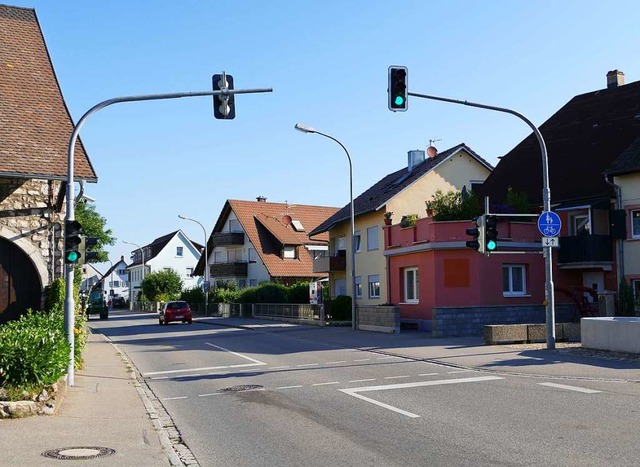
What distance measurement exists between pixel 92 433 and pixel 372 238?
32.9m

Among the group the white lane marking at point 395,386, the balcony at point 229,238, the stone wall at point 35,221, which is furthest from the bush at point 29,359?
the balcony at point 229,238

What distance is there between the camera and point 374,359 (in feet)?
63.3

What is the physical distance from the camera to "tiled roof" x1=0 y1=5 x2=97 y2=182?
14859 millimetres

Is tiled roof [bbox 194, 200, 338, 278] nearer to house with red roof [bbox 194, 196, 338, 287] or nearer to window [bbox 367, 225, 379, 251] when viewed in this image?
house with red roof [bbox 194, 196, 338, 287]

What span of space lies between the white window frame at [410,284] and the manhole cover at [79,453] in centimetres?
2471

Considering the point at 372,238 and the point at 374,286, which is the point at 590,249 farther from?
the point at 372,238

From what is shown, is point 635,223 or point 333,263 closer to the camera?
point 635,223

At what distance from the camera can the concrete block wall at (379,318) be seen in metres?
28.7

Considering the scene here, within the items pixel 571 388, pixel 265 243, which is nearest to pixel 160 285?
pixel 265 243

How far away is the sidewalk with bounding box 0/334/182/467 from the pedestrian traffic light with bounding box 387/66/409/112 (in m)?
8.00

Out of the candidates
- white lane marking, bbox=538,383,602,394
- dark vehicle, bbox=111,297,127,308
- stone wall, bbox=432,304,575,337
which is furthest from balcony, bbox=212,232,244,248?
white lane marking, bbox=538,383,602,394

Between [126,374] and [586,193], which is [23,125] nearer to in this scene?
[126,374]

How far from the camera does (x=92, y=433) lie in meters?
9.38

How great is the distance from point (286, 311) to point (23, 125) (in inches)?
1131
